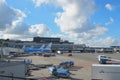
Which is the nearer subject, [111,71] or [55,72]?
[111,71]

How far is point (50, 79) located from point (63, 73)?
5284 mm

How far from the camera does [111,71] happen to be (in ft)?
101

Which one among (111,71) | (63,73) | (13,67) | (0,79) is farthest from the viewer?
(63,73)

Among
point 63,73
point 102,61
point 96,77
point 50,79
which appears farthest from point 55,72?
point 102,61

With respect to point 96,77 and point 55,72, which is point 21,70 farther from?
point 55,72

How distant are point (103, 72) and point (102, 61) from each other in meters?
52.0

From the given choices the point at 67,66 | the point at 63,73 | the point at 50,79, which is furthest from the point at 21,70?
the point at 67,66

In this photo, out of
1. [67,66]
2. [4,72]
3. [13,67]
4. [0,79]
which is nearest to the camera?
[0,79]

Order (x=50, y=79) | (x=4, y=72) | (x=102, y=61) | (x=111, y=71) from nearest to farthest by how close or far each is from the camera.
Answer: (x=4, y=72), (x=111, y=71), (x=50, y=79), (x=102, y=61)

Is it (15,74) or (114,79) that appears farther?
(114,79)

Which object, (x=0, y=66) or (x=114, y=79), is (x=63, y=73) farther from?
(x=0, y=66)

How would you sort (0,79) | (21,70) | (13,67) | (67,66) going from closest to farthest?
(0,79) → (13,67) → (21,70) → (67,66)

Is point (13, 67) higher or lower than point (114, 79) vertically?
higher

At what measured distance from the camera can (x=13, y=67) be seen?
24.1 m
